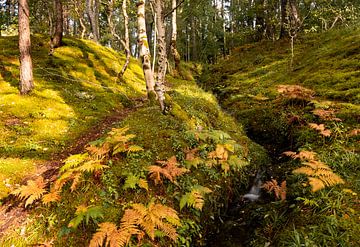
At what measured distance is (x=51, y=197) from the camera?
670 centimetres

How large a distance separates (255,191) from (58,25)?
61.9 ft

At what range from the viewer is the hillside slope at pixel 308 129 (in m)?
6.93

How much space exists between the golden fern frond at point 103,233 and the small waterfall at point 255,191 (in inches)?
223

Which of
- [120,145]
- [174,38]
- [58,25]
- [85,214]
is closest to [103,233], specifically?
[85,214]

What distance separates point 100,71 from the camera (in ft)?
69.7

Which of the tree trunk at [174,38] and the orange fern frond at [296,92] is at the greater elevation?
the tree trunk at [174,38]

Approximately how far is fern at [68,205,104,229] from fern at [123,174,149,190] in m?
1.01

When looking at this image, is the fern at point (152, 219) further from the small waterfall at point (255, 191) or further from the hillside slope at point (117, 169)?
the small waterfall at point (255, 191)

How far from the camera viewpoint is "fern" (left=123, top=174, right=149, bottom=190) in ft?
23.3

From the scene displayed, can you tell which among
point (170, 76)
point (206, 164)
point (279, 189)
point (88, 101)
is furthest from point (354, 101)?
point (170, 76)

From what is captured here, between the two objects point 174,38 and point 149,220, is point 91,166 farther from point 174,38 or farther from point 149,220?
point 174,38

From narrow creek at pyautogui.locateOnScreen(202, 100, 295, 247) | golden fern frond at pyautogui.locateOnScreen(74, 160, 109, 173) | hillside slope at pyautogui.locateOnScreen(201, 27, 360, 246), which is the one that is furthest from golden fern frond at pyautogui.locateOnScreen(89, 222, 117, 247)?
hillside slope at pyautogui.locateOnScreen(201, 27, 360, 246)

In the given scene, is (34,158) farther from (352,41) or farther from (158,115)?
(352,41)

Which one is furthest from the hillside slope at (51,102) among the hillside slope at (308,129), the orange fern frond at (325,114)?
the orange fern frond at (325,114)
